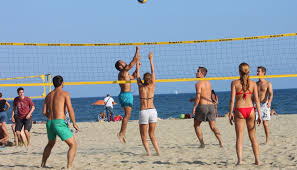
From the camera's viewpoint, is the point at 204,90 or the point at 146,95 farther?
the point at 204,90

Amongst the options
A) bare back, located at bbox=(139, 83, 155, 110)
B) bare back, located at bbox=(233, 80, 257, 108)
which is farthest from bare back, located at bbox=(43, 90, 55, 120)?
bare back, located at bbox=(233, 80, 257, 108)

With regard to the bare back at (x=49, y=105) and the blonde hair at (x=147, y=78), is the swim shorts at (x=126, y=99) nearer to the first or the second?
the blonde hair at (x=147, y=78)

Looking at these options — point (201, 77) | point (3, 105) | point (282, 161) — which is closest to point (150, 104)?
point (201, 77)

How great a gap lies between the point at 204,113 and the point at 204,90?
0.40 metres

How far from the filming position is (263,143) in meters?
7.79

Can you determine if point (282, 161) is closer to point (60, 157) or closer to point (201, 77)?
point (201, 77)

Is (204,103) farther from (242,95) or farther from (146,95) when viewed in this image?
(242,95)

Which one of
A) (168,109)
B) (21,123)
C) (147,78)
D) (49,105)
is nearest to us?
(49,105)

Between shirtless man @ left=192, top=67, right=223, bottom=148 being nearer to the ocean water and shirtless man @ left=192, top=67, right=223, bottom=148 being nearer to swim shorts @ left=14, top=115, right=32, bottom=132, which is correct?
swim shorts @ left=14, top=115, right=32, bottom=132

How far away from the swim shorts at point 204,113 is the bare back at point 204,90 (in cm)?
8

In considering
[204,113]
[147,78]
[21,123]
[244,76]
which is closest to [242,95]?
[244,76]

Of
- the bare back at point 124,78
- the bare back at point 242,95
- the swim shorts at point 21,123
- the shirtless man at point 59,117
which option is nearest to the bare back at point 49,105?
the shirtless man at point 59,117

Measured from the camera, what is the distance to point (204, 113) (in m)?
6.86

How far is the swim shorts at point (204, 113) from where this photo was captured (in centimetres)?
686
